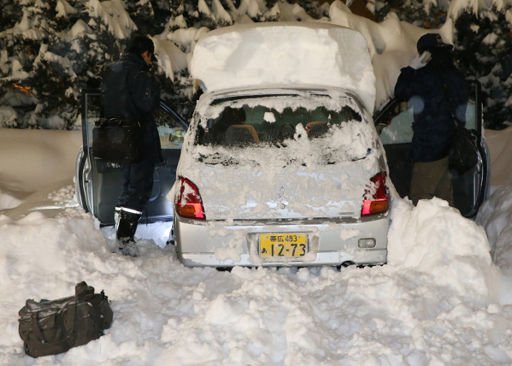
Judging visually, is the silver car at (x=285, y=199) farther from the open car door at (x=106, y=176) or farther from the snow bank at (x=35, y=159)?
the snow bank at (x=35, y=159)

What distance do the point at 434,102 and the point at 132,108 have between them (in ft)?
9.55

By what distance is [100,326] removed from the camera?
3.51 meters

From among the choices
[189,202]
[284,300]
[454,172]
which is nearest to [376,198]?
[284,300]

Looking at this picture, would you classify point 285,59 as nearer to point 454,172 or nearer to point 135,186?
point 135,186

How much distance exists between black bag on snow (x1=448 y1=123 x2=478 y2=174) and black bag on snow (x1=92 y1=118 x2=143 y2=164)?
10.1 feet

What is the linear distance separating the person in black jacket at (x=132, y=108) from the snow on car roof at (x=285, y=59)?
1.77ft

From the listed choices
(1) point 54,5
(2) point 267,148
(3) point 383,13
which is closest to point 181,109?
(1) point 54,5

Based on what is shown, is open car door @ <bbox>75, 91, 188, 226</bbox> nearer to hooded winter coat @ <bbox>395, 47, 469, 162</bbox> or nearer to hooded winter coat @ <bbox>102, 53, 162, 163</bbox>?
hooded winter coat @ <bbox>102, 53, 162, 163</bbox>

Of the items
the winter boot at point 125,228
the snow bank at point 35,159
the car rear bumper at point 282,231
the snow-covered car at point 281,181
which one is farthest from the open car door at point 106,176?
the snow bank at point 35,159

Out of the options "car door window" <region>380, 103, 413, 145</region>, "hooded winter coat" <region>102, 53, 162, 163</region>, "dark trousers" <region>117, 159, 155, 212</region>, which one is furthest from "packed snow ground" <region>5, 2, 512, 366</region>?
"car door window" <region>380, 103, 413, 145</region>

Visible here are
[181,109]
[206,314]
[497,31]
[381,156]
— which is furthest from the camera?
[181,109]

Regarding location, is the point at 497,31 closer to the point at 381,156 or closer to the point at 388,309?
the point at 381,156

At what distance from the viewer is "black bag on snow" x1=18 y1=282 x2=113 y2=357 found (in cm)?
333

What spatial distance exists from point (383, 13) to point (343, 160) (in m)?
9.59
